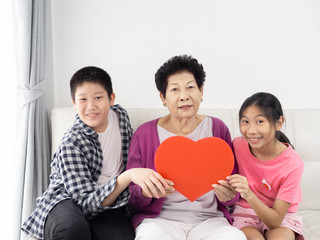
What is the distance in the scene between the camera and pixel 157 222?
134cm

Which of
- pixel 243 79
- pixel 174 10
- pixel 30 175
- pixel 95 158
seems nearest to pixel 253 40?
pixel 243 79

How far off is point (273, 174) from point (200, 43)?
1135mm

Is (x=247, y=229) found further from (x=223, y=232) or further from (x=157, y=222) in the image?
(x=157, y=222)

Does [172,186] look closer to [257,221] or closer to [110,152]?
[110,152]

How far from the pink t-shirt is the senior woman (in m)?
0.12

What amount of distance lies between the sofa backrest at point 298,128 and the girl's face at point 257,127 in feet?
1.51

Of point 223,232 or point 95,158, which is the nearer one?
point 223,232

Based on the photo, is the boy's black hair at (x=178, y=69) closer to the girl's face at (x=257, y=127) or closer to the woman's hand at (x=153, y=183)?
the girl's face at (x=257, y=127)

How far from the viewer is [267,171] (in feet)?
4.77

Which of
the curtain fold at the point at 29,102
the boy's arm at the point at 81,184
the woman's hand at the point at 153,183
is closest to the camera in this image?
the woman's hand at the point at 153,183

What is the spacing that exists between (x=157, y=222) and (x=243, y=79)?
1.33 meters

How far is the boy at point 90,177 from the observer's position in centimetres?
123

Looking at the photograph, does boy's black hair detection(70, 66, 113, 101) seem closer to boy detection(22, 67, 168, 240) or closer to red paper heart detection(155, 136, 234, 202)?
boy detection(22, 67, 168, 240)

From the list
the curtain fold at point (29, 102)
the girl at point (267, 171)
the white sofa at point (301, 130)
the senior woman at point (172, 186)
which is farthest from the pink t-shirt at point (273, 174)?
the curtain fold at point (29, 102)
